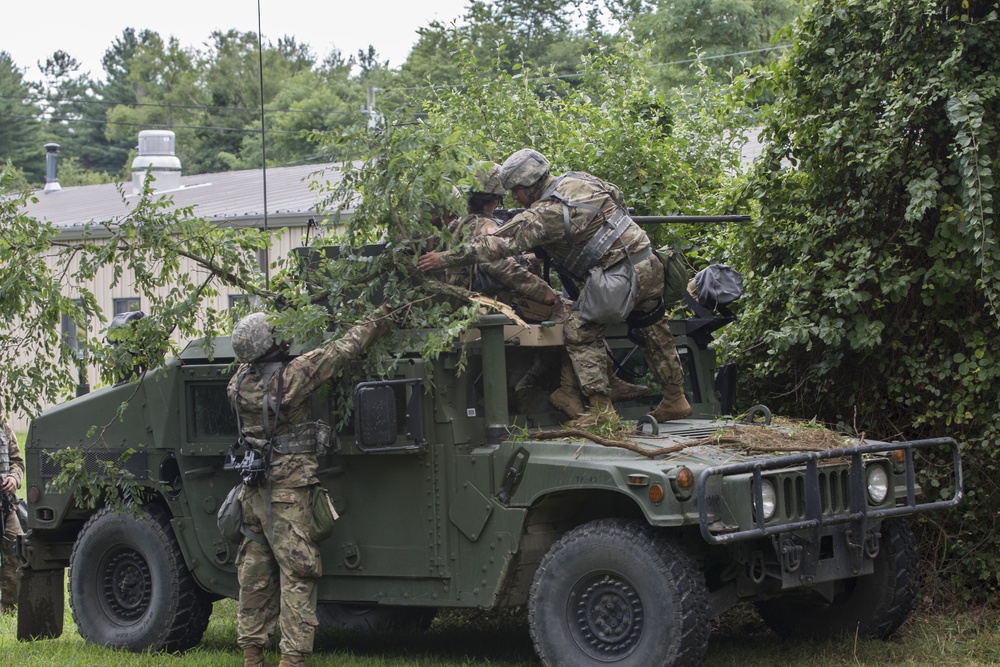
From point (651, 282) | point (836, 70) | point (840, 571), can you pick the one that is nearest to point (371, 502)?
point (651, 282)

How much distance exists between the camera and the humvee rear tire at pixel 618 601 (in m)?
5.93

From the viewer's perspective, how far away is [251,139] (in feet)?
136

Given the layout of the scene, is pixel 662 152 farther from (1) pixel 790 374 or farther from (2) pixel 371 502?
(2) pixel 371 502

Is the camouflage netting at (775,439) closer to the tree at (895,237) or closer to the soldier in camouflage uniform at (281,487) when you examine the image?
the tree at (895,237)

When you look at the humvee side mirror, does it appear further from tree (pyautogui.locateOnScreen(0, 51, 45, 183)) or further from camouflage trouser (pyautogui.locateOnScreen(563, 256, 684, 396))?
tree (pyautogui.locateOnScreen(0, 51, 45, 183))

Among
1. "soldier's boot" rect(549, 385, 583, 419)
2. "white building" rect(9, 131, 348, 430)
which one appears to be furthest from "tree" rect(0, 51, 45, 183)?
"soldier's boot" rect(549, 385, 583, 419)

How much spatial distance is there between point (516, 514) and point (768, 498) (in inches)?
45.5

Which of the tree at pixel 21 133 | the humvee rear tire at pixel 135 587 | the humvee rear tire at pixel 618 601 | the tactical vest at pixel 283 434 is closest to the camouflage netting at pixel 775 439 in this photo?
the humvee rear tire at pixel 618 601

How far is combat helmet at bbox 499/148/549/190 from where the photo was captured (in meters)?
7.22

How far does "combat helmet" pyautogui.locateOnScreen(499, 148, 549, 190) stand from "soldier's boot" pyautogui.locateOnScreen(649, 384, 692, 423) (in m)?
1.29

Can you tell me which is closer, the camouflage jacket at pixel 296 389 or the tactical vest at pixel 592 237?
the camouflage jacket at pixel 296 389

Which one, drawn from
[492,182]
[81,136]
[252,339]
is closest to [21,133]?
[81,136]

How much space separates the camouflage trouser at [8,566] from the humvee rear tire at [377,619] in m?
2.53

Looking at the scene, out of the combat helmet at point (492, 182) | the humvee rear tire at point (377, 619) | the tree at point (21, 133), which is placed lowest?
the humvee rear tire at point (377, 619)
